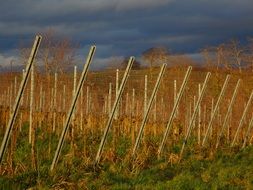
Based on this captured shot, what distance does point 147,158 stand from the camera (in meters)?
11.7

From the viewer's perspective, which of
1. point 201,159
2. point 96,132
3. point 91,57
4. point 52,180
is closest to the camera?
point 52,180

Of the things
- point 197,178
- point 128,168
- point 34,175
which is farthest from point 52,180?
point 197,178

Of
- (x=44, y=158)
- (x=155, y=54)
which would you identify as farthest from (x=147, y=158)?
(x=155, y=54)

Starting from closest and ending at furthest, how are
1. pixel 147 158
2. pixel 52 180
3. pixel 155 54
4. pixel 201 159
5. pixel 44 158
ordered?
pixel 52 180, pixel 44 158, pixel 147 158, pixel 201 159, pixel 155 54

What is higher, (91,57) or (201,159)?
(91,57)

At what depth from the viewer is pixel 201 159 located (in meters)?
13.0

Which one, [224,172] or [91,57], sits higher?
[91,57]

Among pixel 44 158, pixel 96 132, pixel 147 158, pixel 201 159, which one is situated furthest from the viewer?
pixel 96 132

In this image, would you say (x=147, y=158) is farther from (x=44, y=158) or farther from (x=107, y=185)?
(x=107, y=185)

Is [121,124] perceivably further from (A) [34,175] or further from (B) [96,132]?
(A) [34,175]

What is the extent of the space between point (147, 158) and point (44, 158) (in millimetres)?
2178

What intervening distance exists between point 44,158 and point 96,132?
5826 millimetres

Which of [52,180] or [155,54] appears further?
[155,54]

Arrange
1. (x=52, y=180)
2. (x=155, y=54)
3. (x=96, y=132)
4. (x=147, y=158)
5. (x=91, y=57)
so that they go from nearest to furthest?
1. (x=52, y=180)
2. (x=91, y=57)
3. (x=147, y=158)
4. (x=96, y=132)
5. (x=155, y=54)
